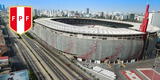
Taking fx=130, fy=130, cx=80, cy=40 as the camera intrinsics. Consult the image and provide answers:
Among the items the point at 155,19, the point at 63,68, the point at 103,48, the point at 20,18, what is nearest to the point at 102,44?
the point at 103,48

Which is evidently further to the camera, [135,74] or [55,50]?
[55,50]

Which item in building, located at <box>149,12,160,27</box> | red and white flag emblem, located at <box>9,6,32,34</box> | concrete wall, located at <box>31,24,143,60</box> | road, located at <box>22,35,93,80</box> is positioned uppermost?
building, located at <box>149,12,160,27</box>

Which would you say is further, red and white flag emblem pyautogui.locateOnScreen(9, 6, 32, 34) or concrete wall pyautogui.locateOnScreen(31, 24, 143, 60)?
concrete wall pyautogui.locateOnScreen(31, 24, 143, 60)

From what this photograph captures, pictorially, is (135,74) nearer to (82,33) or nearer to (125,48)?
(125,48)

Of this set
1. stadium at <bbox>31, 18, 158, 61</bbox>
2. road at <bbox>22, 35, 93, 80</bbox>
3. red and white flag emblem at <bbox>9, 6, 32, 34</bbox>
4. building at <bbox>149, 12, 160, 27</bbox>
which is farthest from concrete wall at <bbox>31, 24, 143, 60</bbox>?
building at <bbox>149, 12, 160, 27</bbox>

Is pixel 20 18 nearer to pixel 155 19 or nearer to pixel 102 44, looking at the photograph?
pixel 102 44

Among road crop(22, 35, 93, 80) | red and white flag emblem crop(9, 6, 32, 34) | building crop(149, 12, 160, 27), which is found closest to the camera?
red and white flag emblem crop(9, 6, 32, 34)

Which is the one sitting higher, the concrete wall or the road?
the concrete wall

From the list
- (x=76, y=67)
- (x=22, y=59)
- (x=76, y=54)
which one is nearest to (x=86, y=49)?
(x=76, y=54)

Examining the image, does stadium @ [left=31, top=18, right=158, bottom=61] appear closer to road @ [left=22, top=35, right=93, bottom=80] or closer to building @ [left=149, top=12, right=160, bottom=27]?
road @ [left=22, top=35, right=93, bottom=80]
